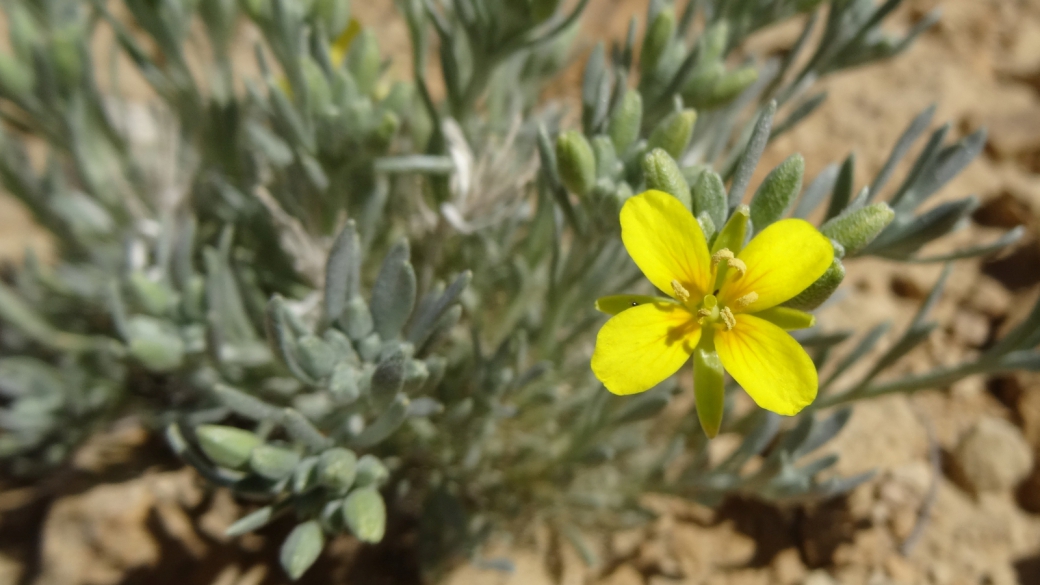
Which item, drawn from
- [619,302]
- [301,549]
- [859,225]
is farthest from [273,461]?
[859,225]

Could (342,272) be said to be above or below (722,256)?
above

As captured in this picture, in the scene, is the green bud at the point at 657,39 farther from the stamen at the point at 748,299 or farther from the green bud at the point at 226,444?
the green bud at the point at 226,444

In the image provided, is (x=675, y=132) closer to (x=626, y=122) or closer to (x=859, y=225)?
(x=626, y=122)

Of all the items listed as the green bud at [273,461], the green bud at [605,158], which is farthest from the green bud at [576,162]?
the green bud at [273,461]

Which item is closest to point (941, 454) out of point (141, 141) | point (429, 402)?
point (429, 402)

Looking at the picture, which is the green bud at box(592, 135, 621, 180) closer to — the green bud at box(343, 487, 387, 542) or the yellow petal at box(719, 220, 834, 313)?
the yellow petal at box(719, 220, 834, 313)

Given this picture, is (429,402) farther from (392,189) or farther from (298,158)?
(392,189)
